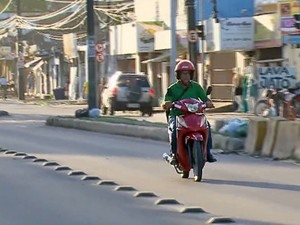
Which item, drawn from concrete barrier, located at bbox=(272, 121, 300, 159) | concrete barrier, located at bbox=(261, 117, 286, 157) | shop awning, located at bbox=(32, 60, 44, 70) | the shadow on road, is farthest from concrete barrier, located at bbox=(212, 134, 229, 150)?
shop awning, located at bbox=(32, 60, 44, 70)

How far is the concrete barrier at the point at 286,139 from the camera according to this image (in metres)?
15.6

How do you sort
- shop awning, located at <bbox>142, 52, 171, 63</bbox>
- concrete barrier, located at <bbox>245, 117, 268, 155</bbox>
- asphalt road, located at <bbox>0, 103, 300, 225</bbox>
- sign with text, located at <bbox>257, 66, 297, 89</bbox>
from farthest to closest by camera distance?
shop awning, located at <bbox>142, 52, 171, 63</bbox> < sign with text, located at <bbox>257, 66, 297, 89</bbox> < concrete barrier, located at <bbox>245, 117, 268, 155</bbox> < asphalt road, located at <bbox>0, 103, 300, 225</bbox>

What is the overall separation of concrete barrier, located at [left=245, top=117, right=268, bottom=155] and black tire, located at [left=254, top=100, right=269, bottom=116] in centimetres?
1287

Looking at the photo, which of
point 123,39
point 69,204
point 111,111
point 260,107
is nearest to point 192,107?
point 69,204

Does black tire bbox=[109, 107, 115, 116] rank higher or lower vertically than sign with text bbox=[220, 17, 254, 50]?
lower

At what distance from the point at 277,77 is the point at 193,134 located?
20140 mm

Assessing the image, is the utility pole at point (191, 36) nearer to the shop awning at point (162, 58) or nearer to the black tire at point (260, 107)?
the black tire at point (260, 107)

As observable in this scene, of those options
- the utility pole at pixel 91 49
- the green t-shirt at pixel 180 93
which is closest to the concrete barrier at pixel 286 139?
the green t-shirt at pixel 180 93

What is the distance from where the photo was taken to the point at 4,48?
3162 inches

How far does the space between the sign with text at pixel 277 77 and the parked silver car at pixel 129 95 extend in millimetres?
4840

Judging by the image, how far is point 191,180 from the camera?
12883 millimetres

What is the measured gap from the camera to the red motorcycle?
12477 millimetres

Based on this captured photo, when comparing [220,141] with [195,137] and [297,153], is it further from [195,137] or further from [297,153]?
[195,137]

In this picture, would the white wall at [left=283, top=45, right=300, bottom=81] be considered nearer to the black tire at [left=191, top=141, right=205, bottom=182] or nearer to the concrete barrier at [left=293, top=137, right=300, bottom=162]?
the concrete barrier at [left=293, top=137, right=300, bottom=162]
